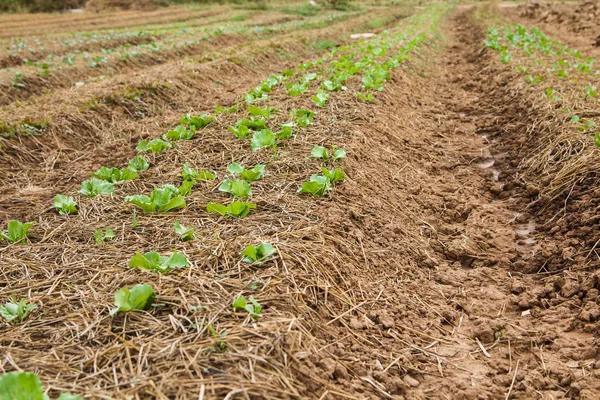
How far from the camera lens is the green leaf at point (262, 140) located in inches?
181

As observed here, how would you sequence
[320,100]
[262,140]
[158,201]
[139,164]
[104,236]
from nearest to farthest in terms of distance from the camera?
[104,236] < [158,201] < [139,164] < [262,140] < [320,100]

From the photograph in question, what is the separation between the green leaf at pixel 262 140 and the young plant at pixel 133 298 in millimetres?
2413

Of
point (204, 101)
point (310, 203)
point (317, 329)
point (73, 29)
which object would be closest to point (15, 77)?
point (204, 101)

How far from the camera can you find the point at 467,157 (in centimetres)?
587

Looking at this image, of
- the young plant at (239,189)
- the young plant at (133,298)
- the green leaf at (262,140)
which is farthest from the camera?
the green leaf at (262,140)

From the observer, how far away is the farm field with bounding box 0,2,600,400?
2197mm

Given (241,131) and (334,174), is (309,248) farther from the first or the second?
(241,131)

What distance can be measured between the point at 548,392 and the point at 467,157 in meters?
3.75

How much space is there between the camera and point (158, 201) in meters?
3.57

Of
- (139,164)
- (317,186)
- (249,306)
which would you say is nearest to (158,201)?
(139,164)

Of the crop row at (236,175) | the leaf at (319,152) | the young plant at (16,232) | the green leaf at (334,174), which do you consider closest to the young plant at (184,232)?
the crop row at (236,175)

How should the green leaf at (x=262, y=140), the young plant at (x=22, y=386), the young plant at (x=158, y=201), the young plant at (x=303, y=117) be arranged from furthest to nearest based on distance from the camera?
the young plant at (x=303, y=117) < the green leaf at (x=262, y=140) < the young plant at (x=158, y=201) < the young plant at (x=22, y=386)

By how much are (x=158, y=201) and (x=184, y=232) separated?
59 centimetres

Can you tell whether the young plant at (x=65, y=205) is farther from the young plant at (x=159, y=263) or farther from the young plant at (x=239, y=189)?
the young plant at (x=159, y=263)
